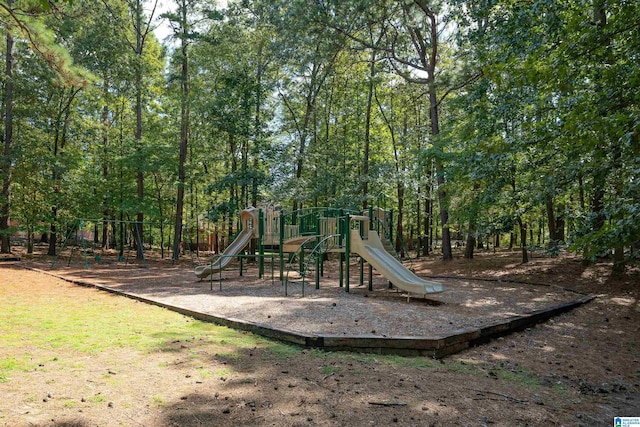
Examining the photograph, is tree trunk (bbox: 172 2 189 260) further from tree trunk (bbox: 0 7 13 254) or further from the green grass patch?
the green grass patch

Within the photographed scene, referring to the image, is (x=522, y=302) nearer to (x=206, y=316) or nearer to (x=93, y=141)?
(x=206, y=316)

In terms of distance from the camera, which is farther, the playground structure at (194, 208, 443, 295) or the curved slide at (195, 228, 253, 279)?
the curved slide at (195, 228, 253, 279)

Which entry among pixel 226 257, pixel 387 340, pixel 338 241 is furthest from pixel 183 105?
pixel 387 340

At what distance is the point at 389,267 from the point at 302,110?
746 inches

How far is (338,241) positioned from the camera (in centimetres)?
1012

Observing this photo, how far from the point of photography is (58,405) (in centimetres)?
288

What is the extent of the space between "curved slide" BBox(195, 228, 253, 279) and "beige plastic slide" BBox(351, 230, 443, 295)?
4.09 meters

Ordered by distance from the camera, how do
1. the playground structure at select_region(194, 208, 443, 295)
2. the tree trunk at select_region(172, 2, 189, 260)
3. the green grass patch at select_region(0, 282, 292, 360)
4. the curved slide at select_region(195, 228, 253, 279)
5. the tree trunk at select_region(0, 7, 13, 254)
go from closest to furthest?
the green grass patch at select_region(0, 282, 292, 360)
the playground structure at select_region(194, 208, 443, 295)
the curved slide at select_region(195, 228, 253, 279)
the tree trunk at select_region(0, 7, 13, 254)
the tree trunk at select_region(172, 2, 189, 260)

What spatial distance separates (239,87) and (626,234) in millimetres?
17694

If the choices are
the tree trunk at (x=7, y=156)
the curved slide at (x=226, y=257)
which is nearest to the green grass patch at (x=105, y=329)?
the curved slide at (x=226, y=257)

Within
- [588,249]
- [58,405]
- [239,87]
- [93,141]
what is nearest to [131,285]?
[58,405]

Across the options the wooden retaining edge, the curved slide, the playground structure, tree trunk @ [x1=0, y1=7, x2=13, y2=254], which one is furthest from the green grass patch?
tree trunk @ [x1=0, y1=7, x2=13, y2=254]

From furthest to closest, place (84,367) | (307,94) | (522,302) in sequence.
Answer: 1. (307,94)
2. (522,302)
3. (84,367)

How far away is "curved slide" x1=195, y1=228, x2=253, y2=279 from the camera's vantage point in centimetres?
1148
